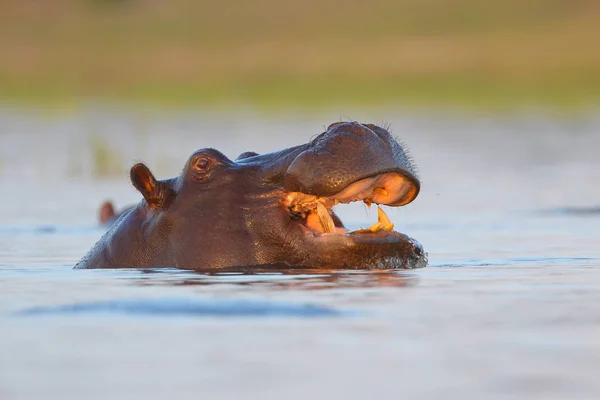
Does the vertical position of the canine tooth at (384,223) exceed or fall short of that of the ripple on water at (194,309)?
it exceeds it

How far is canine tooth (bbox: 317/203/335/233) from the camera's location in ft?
26.3

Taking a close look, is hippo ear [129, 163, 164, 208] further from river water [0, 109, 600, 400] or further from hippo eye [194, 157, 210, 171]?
river water [0, 109, 600, 400]

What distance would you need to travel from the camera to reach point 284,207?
8031 millimetres

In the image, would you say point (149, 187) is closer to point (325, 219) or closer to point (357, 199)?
point (325, 219)

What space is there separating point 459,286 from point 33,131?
75.1 feet

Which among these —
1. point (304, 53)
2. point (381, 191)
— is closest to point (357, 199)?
point (381, 191)

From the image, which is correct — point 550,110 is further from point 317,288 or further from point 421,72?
point 317,288

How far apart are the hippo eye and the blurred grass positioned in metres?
31.0

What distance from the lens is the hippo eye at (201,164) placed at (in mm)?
8305

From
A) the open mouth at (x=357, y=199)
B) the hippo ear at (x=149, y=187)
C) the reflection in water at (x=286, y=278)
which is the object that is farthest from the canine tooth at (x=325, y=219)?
the hippo ear at (x=149, y=187)

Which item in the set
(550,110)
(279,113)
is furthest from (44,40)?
(550,110)

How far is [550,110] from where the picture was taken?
37438 millimetres

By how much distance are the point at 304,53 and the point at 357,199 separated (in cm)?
4871

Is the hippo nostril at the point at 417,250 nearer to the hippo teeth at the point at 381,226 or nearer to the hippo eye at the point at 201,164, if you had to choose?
the hippo teeth at the point at 381,226
